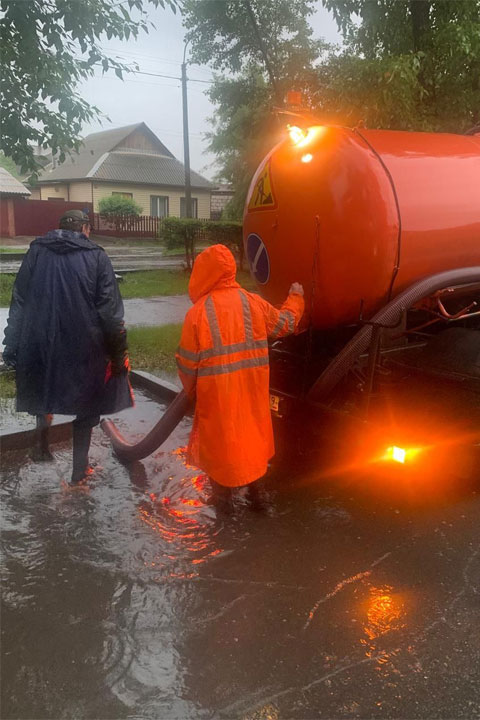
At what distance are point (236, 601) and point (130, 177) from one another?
3929cm

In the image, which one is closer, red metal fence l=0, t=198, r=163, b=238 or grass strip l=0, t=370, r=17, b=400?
grass strip l=0, t=370, r=17, b=400

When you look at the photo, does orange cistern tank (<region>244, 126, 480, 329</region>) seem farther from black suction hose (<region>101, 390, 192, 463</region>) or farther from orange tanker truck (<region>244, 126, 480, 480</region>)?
black suction hose (<region>101, 390, 192, 463</region>)

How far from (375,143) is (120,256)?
67.6 ft

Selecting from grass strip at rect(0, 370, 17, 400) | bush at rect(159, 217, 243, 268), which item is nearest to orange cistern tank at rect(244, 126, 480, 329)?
grass strip at rect(0, 370, 17, 400)

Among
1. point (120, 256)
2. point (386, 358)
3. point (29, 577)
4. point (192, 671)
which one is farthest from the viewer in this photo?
point (120, 256)

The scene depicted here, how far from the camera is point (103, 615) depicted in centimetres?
265

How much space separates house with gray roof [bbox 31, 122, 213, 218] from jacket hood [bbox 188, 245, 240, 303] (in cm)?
3628

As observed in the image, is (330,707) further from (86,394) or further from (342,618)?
(86,394)

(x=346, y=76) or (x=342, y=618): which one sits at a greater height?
(x=346, y=76)

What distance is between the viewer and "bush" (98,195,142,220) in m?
33.8

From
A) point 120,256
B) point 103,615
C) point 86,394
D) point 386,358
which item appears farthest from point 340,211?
point 120,256

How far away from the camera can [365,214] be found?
11.5 ft

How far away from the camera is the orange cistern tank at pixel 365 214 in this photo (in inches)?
139

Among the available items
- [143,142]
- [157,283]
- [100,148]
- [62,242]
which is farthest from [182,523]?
[143,142]
